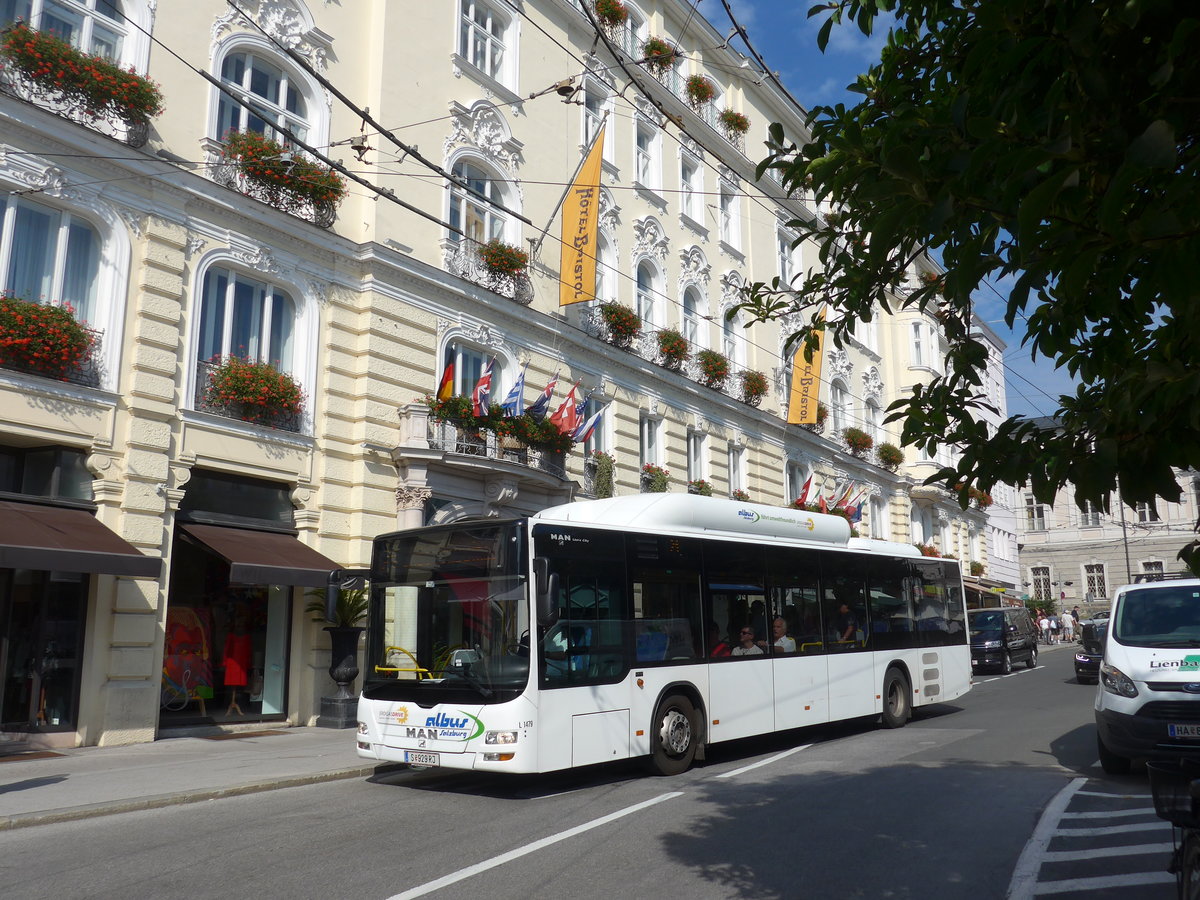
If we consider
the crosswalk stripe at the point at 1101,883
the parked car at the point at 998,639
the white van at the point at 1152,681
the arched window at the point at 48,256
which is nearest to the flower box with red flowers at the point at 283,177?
the arched window at the point at 48,256

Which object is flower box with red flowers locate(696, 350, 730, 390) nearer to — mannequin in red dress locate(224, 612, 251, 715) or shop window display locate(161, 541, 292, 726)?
shop window display locate(161, 541, 292, 726)

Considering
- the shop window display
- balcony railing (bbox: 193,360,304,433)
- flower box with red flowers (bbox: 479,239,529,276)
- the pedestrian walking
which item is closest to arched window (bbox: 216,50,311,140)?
balcony railing (bbox: 193,360,304,433)

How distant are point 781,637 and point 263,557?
25.7 ft

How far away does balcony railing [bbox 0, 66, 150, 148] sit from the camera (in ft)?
44.3

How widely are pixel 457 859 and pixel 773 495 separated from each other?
25.4m

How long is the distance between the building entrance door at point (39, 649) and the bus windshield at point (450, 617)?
5302mm

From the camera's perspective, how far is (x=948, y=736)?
14492 mm

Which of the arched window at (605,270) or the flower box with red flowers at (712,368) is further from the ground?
the arched window at (605,270)

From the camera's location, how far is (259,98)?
1738 cm

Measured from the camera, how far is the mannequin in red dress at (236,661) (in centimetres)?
1605

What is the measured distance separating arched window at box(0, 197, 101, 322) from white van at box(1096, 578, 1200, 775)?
46.2ft

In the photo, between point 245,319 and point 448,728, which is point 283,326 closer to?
point 245,319

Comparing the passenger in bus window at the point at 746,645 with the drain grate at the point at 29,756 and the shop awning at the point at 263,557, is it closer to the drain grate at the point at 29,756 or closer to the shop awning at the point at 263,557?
the shop awning at the point at 263,557

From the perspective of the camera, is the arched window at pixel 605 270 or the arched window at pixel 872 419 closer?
the arched window at pixel 605 270
